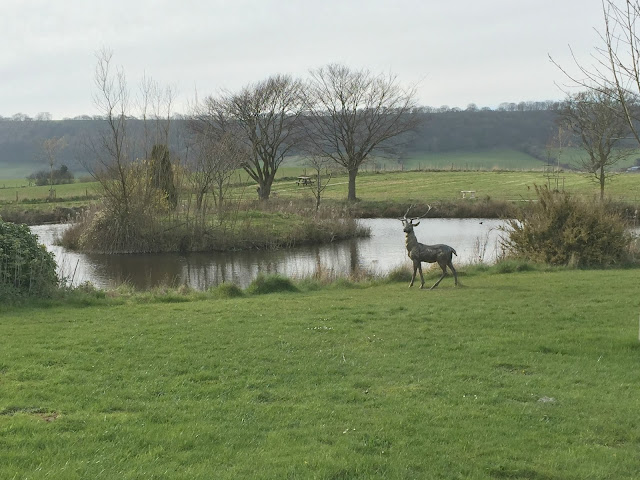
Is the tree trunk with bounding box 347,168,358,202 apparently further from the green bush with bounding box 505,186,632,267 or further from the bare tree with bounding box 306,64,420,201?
the green bush with bounding box 505,186,632,267

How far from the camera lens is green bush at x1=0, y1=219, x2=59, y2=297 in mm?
12398

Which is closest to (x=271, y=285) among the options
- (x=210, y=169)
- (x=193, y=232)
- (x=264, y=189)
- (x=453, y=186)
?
(x=193, y=232)

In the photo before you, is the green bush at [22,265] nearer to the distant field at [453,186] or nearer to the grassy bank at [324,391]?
the grassy bank at [324,391]

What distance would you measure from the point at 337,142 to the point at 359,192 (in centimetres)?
660

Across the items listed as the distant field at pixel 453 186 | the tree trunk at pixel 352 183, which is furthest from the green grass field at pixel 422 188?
the tree trunk at pixel 352 183

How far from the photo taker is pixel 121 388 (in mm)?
6781

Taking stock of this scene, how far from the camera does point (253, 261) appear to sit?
85.8ft

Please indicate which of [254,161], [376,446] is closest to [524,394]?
[376,446]

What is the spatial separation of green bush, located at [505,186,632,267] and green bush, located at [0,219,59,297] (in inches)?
520

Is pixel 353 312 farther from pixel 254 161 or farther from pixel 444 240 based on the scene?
pixel 254 161

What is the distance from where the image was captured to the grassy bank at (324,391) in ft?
16.1

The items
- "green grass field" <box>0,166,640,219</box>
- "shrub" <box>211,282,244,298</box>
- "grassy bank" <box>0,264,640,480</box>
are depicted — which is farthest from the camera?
"green grass field" <box>0,166,640,219</box>

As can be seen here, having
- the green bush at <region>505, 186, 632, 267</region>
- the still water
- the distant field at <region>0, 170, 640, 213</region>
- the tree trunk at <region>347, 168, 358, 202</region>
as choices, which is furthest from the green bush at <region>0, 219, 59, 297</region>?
the tree trunk at <region>347, 168, 358, 202</region>

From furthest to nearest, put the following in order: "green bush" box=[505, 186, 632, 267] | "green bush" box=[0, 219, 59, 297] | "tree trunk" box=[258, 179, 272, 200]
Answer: "tree trunk" box=[258, 179, 272, 200] → "green bush" box=[505, 186, 632, 267] → "green bush" box=[0, 219, 59, 297]
